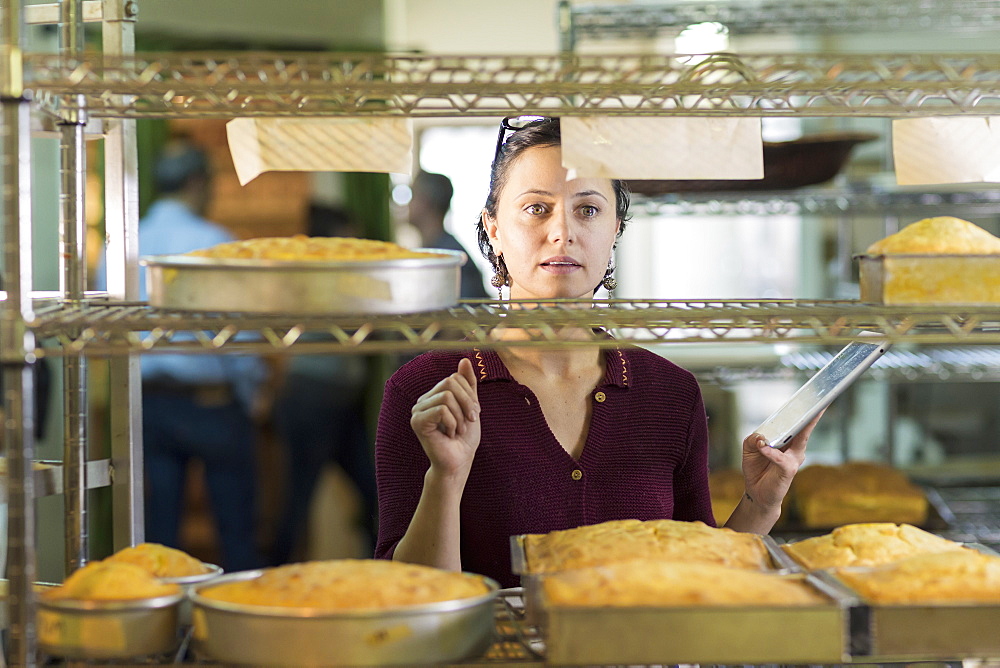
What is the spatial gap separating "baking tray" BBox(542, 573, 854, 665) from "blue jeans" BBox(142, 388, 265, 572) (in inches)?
108

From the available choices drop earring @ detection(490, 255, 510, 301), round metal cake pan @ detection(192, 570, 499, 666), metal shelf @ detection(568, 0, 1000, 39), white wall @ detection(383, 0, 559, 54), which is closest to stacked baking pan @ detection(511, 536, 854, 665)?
round metal cake pan @ detection(192, 570, 499, 666)

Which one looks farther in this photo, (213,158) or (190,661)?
(213,158)

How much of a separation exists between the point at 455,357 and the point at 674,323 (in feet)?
2.42

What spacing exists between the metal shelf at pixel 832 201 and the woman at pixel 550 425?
0.83 metres

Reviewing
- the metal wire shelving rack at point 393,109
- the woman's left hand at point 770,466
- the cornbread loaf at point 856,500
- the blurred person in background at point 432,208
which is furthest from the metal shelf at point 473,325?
the blurred person in background at point 432,208

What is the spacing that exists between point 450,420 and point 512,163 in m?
0.54

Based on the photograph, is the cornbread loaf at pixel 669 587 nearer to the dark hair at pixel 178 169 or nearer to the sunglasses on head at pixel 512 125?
the sunglasses on head at pixel 512 125

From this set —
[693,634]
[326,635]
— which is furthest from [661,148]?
[326,635]

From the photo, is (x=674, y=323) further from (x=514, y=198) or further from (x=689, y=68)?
(x=514, y=198)

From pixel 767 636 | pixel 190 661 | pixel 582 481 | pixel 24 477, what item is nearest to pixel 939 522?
pixel 582 481

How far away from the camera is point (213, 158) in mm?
3637

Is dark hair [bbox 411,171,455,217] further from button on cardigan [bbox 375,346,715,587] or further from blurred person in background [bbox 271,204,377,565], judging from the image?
button on cardigan [bbox 375,346,715,587]

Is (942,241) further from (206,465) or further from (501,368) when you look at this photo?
(206,465)

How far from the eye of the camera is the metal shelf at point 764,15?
8.43 ft
